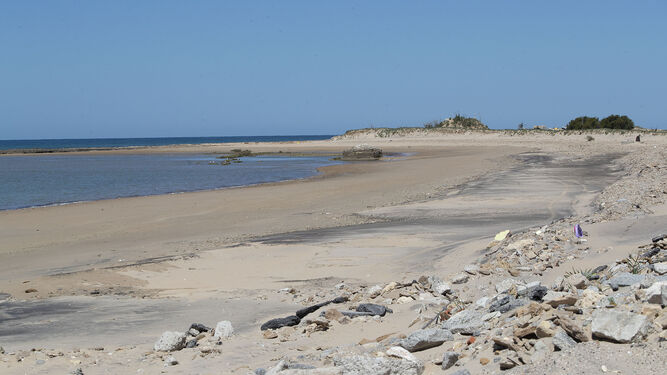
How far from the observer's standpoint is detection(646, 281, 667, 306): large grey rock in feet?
13.6

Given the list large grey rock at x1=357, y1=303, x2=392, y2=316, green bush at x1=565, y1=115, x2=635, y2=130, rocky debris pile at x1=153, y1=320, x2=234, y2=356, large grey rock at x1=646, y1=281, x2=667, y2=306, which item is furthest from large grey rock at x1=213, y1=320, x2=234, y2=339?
green bush at x1=565, y1=115, x2=635, y2=130

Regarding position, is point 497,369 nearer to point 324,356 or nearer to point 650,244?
point 324,356

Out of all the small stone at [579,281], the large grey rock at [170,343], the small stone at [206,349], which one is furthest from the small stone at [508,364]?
the large grey rock at [170,343]

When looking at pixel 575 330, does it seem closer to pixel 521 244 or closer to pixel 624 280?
pixel 624 280

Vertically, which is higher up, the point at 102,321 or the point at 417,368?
the point at 417,368

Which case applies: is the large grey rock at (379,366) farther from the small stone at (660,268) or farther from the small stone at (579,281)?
the small stone at (660,268)

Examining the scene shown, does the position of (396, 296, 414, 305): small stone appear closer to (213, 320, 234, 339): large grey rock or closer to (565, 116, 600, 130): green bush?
(213, 320, 234, 339): large grey rock

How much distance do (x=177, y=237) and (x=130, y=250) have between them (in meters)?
1.51

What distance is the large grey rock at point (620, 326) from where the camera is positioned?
3742 mm

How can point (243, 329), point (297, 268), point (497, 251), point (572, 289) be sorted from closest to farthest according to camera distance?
A: point (572, 289), point (243, 329), point (497, 251), point (297, 268)

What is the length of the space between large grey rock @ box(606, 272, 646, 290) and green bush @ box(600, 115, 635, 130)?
70.4 m

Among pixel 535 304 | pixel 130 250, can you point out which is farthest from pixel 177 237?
pixel 535 304

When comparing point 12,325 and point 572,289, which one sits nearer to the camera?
point 572,289

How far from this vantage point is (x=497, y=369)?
3.87 m
